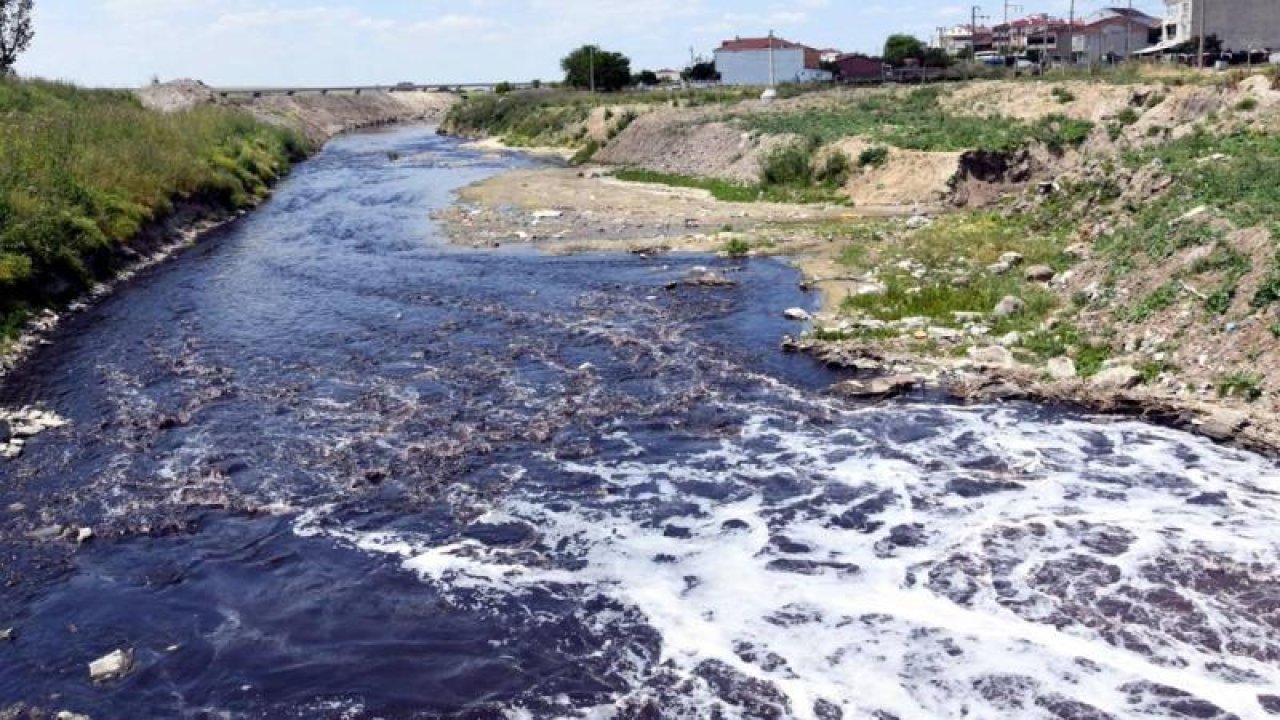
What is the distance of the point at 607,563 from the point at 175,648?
17.5ft

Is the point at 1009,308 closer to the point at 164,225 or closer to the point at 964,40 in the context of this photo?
the point at 164,225

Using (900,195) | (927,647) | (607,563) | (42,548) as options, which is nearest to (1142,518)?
(927,647)

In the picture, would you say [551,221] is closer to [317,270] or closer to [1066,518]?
[317,270]

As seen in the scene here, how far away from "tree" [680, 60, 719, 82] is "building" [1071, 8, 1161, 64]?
44.5m

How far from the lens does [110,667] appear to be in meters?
11.6

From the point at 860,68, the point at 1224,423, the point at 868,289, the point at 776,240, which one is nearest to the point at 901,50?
the point at 860,68

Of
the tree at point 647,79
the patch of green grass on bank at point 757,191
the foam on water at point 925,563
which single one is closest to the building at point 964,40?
the tree at point 647,79

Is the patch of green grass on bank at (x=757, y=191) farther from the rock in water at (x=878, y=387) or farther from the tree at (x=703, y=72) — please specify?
the tree at (x=703, y=72)

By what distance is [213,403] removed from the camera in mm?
20250

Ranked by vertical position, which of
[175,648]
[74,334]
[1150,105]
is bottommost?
[175,648]

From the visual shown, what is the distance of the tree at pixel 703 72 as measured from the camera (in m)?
136

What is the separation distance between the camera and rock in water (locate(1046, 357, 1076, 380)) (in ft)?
62.8

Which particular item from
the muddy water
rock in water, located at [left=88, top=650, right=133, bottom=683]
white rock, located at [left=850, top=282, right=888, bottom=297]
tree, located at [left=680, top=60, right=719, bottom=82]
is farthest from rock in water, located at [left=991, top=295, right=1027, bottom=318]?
tree, located at [left=680, top=60, right=719, bottom=82]

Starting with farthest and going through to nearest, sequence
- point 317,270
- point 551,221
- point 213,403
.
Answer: point 551,221
point 317,270
point 213,403
